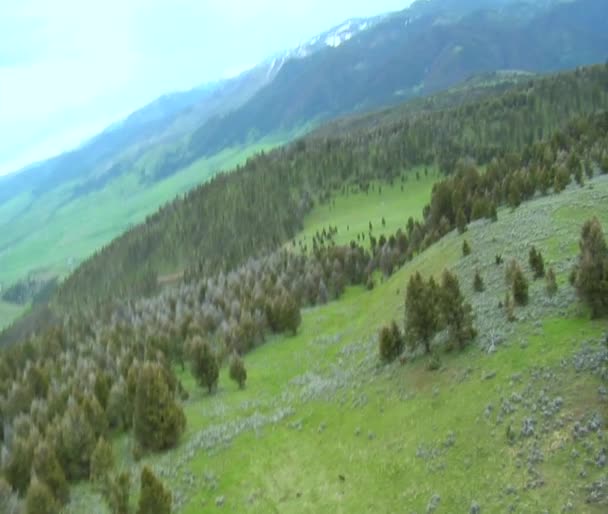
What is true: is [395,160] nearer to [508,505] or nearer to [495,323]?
[495,323]

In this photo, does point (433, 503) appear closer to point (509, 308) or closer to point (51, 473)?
point (509, 308)

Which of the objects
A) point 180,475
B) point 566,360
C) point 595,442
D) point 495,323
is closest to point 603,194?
point 495,323

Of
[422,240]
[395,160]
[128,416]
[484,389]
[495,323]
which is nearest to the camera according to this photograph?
[484,389]

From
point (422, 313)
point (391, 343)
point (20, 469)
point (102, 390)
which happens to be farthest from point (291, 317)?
point (20, 469)

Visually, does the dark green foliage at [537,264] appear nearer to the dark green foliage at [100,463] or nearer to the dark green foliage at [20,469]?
the dark green foliage at [100,463]

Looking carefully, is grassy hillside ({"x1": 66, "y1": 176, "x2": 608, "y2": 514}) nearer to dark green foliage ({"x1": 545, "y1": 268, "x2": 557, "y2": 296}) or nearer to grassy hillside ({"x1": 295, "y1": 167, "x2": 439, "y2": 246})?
dark green foliage ({"x1": 545, "y1": 268, "x2": 557, "y2": 296})

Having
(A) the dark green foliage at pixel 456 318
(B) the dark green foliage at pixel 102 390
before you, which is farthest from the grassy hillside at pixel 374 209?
(A) the dark green foliage at pixel 456 318

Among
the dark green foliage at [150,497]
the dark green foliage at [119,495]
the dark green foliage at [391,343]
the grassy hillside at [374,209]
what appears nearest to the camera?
the dark green foliage at [150,497]
